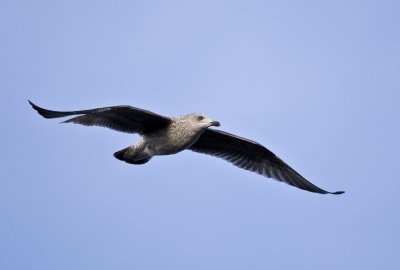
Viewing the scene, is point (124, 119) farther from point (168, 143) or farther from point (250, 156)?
point (250, 156)

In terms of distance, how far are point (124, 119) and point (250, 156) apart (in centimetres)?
329

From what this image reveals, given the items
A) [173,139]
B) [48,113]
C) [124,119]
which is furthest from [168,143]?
[48,113]

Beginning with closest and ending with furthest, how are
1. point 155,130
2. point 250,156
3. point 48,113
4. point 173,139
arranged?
point 48,113
point 173,139
point 155,130
point 250,156

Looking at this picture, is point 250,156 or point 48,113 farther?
point 250,156

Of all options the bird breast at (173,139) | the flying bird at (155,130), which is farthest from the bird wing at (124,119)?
the bird breast at (173,139)

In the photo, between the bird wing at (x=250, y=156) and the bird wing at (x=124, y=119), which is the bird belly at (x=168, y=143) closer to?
the bird wing at (x=124, y=119)

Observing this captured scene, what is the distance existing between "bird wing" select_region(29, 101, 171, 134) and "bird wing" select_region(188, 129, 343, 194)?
158 centimetres

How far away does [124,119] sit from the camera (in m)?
16.2

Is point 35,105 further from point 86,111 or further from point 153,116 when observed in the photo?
point 153,116

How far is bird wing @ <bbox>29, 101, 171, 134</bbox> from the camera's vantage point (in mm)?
15680

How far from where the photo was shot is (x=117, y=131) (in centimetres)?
1634

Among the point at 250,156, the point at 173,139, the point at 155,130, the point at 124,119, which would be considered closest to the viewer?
the point at 173,139

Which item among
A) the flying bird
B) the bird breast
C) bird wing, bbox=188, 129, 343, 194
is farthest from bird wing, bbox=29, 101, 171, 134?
bird wing, bbox=188, 129, 343, 194

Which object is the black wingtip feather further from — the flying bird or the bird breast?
the bird breast
